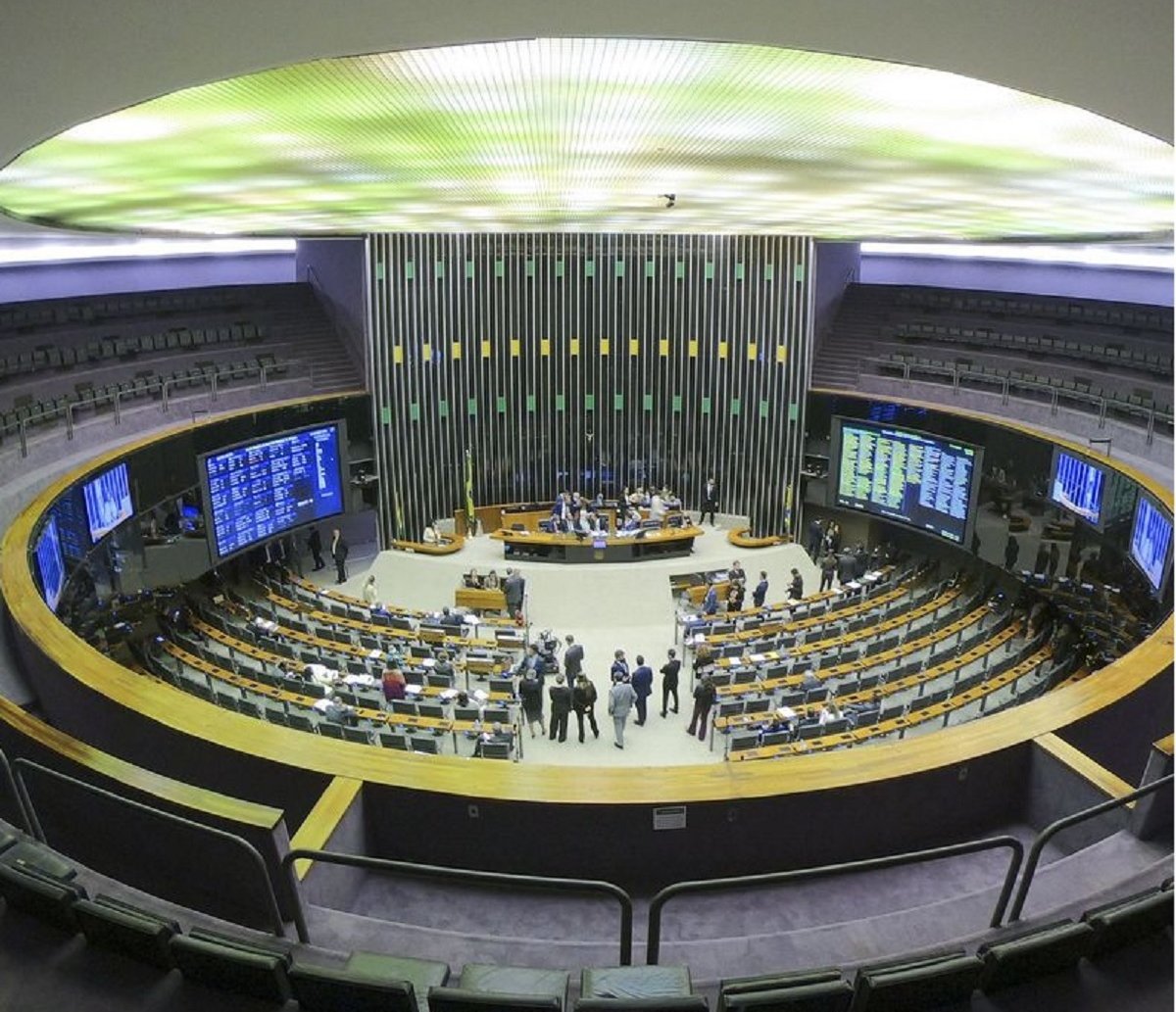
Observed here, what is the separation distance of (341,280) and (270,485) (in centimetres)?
593

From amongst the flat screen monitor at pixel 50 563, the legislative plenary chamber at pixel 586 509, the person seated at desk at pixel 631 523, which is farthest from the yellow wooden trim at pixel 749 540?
the flat screen monitor at pixel 50 563

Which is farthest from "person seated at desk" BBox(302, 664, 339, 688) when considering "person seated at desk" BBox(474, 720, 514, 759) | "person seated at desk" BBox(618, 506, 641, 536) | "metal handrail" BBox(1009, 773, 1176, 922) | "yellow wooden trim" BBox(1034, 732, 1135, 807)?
"metal handrail" BBox(1009, 773, 1176, 922)

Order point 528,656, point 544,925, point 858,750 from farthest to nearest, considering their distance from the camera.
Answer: point 528,656, point 858,750, point 544,925

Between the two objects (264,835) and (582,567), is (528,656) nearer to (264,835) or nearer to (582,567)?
(582,567)

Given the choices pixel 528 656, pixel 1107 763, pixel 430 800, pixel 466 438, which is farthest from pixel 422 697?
pixel 466 438

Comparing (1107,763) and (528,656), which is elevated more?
(1107,763)

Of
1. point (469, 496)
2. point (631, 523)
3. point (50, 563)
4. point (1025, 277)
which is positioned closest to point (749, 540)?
point (631, 523)

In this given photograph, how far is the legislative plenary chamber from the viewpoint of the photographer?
3.37 metres

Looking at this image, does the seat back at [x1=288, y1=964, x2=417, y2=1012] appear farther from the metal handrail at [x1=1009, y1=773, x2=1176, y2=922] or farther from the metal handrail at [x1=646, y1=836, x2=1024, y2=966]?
the metal handrail at [x1=1009, y1=773, x2=1176, y2=922]

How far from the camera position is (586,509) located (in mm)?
19453

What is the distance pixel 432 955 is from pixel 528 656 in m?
7.67

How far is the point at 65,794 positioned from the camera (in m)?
5.12

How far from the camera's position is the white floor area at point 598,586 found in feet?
51.5

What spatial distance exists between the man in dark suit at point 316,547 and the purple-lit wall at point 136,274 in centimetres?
580
